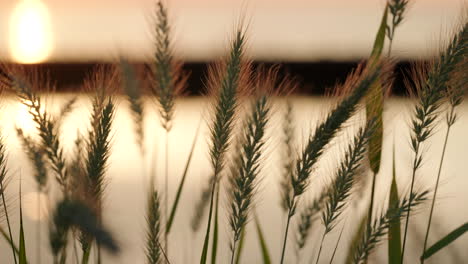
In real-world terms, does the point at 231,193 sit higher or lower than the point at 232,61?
lower

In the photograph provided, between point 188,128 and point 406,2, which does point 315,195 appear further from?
point 188,128

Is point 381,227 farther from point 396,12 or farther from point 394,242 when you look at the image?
point 396,12

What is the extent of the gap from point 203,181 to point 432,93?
81 centimetres

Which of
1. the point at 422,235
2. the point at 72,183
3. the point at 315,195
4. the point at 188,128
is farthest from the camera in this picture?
the point at 188,128

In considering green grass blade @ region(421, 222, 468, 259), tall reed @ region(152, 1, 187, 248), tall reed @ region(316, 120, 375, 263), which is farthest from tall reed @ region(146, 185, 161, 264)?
green grass blade @ region(421, 222, 468, 259)

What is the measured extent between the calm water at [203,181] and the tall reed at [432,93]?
4cm

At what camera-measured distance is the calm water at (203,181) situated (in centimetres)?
190

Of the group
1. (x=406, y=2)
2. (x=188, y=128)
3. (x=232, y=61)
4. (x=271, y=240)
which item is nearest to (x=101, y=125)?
(x=232, y=61)

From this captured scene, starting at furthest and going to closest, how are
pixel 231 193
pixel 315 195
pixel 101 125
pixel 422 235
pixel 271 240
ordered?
pixel 271 240
pixel 422 235
pixel 315 195
pixel 231 193
pixel 101 125

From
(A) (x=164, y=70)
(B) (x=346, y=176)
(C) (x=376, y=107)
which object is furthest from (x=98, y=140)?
(C) (x=376, y=107)

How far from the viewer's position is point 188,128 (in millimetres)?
7691

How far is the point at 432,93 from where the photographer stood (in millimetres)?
1870

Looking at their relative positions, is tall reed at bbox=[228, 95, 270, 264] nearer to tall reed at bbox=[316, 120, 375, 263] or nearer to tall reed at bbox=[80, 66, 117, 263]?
tall reed at bbox=[316, 120, 375, 263]

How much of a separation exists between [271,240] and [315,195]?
2.16 meters
